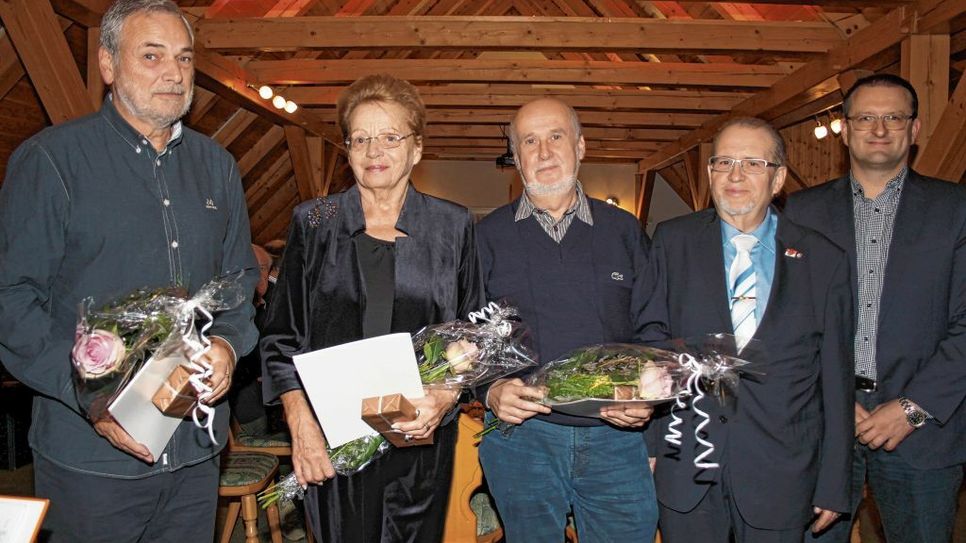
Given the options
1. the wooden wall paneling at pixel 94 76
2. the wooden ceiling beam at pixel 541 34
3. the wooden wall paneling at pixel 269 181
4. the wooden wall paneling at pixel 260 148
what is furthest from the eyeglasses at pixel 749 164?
the wooden wall paneling at pixel 269 181

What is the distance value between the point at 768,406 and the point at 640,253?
59cm

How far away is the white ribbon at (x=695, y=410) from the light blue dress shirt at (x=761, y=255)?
301 millimetres

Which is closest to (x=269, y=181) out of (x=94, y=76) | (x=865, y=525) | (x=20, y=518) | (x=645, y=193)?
(x=645, y=193)

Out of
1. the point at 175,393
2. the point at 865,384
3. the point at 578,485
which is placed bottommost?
the point at 578,485

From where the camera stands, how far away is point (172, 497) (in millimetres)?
1933

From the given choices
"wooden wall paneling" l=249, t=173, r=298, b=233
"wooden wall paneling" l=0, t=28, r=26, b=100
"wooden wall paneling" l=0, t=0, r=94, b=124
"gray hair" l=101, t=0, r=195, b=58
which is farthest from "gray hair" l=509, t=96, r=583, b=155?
"wooden wall paneling" l=249, t=173, r=298, b=233

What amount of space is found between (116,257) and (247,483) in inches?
80.1

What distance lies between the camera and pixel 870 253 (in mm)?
2504

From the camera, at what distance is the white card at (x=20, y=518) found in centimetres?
124

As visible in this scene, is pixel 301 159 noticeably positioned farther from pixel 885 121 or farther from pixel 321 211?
pixel 885 121

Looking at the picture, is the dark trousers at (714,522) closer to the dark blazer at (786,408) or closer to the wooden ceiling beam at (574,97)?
the dark blazer at (786,408)

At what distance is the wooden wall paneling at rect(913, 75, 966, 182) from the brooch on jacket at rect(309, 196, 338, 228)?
4.38 m

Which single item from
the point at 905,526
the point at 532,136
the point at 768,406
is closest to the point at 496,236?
the point at 532,136

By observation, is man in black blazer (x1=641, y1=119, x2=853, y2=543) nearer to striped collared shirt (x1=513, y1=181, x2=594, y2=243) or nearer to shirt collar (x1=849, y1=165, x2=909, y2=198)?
striped collared shirt (x1=513, y1=181, x2=594, y2=243)
